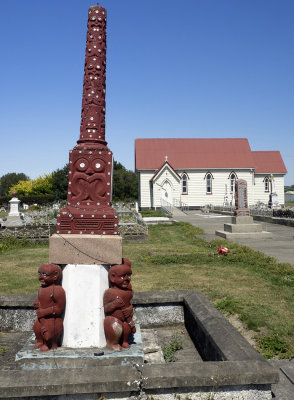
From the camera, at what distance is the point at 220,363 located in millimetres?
3141

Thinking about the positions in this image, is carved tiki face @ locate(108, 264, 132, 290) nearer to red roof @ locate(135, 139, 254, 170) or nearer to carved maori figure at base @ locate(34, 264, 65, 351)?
carved maori figure at base @ locate(34, 264, 65, 351)

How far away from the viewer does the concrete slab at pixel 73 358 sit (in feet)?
11.8

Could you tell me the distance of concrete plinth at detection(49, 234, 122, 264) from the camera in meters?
4.03

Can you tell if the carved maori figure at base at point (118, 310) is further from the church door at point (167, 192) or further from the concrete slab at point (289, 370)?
the church door at point (167, 192)

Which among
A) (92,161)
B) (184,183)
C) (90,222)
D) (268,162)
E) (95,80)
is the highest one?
(268,162)

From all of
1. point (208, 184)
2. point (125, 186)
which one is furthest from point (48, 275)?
point (125, 186)

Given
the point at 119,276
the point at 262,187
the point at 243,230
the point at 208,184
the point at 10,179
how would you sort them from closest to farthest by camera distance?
the point at 119,276 < the point at 243,230 < the point at 208,184 < the point at 262,187 < the point at 10,179

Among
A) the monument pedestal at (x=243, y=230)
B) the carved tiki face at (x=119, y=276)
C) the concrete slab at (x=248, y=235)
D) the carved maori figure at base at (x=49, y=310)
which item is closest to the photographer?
the carved maori figure at base at (x=49, y=310)

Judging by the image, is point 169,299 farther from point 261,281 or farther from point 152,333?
point 261,281

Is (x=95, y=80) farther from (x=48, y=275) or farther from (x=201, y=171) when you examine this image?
(x=201, y=171)

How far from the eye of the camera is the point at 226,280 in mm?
8695

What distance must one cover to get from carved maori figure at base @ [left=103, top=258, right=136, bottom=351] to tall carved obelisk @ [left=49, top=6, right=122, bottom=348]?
13 cm

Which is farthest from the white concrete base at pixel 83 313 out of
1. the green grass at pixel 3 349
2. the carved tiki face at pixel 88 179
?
the green grass at pixel 3 349

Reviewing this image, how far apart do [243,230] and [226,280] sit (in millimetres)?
10561
